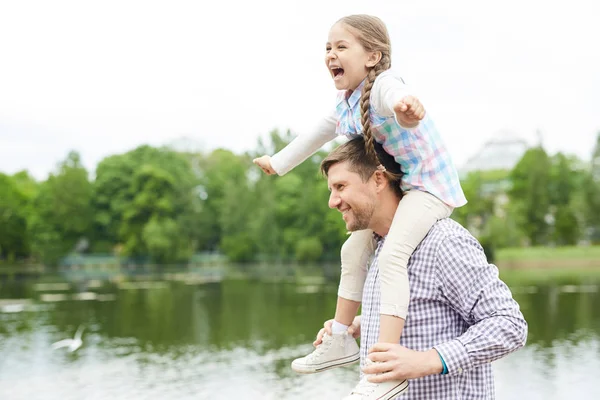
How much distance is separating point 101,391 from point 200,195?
176 ft

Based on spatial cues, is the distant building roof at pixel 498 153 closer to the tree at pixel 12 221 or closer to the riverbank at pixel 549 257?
the riverbank at pixel 549 257

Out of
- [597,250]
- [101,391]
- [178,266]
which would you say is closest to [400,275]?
[101,391]

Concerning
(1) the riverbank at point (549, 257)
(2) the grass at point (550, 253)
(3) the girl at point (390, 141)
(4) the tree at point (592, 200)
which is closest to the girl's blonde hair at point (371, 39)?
(3) the girl at point (390, 141)

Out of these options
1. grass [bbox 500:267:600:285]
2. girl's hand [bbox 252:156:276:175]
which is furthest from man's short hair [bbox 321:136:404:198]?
grass [bbox 500:267:600:285]

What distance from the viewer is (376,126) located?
2146 mm

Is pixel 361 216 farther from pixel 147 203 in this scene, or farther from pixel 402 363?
pixel 147 203

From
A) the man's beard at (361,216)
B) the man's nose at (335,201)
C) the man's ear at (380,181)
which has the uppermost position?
the man's ear at (380,181)

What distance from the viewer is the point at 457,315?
2.11 meters

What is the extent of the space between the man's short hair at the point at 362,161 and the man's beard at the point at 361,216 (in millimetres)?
88

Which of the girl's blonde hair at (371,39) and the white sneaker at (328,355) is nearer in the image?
the girl's blonde hair at (371,39)

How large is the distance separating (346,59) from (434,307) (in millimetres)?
785

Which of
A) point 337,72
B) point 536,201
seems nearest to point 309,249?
point 536,201

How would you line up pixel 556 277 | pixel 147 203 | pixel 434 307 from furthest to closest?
pixel 147 203
pixel 556 277
pixel 434 307

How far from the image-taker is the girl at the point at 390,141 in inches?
82.1
